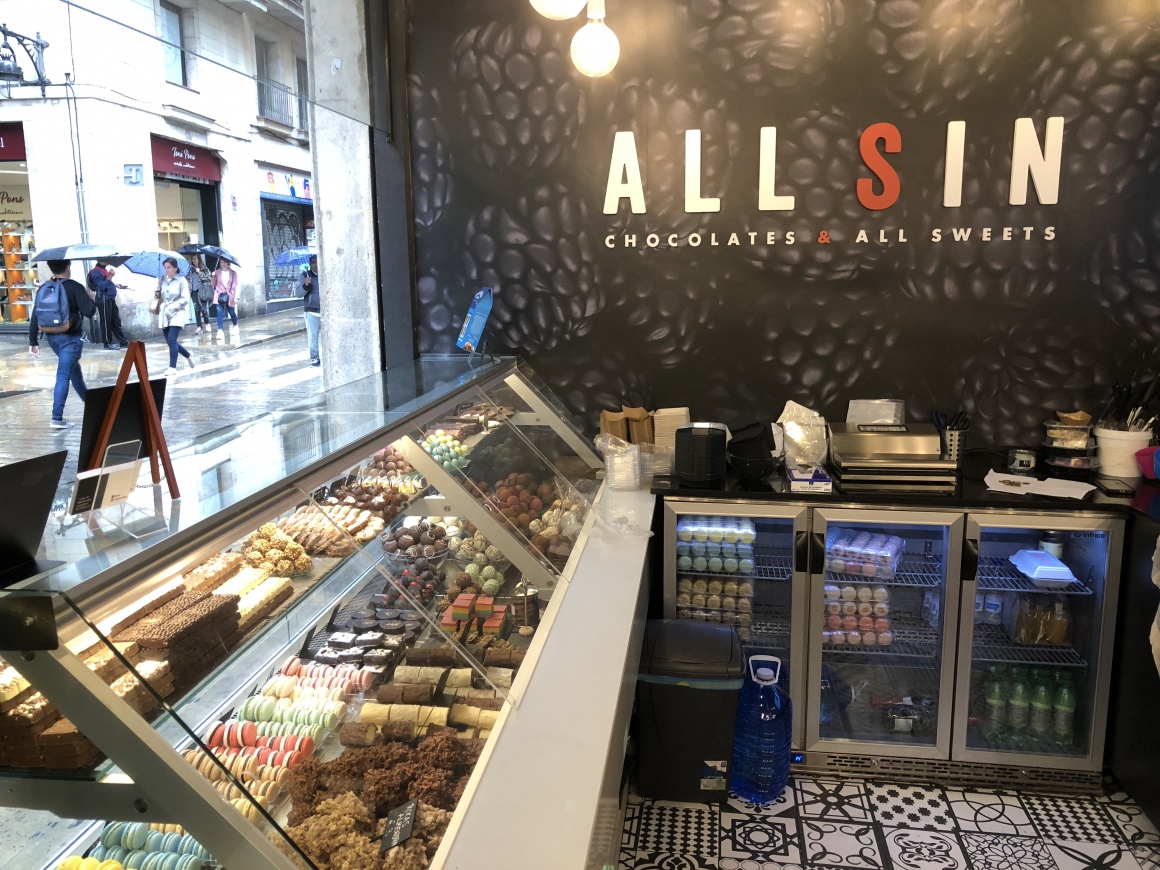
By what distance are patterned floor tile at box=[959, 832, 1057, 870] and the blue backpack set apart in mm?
3727

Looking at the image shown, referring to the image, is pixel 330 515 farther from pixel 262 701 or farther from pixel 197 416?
pixel 197 416

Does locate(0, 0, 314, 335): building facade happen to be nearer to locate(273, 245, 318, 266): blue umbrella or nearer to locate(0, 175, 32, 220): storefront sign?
locate(0, 175, 32, 220): storefront sign

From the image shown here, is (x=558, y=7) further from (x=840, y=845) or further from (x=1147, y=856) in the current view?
(x=1147, y=856)

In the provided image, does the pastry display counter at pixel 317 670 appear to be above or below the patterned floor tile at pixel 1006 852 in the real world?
above

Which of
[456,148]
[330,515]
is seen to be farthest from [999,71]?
[330,515]

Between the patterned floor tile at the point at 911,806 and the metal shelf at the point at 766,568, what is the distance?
3.23 feet

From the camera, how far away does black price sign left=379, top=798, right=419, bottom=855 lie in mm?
1638

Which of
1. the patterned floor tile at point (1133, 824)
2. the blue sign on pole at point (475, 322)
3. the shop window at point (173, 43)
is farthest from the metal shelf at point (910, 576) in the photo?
the shop window at point (173, 43)

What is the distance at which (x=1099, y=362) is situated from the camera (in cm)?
419

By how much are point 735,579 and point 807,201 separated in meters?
1.89

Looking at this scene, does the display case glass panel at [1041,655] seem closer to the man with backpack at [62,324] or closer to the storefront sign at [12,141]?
the man with backpack at [62,324]

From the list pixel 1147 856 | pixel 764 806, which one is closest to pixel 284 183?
pixel 764 806

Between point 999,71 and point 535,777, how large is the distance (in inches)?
151

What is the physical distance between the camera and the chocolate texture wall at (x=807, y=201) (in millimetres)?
4047
